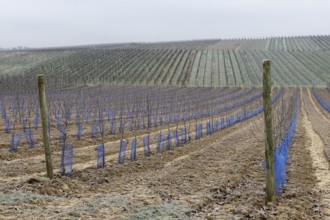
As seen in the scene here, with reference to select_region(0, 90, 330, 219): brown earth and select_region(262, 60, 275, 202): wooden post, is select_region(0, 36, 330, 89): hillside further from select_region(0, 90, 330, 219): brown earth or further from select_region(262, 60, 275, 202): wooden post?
select_region(262, 60, 275, 202): wooden post

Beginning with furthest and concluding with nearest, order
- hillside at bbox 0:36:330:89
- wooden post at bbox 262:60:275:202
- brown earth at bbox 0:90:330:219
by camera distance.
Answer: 1. hillside at bbox 0:36:330:89
2. wooden post at bbox 262:60:275:202
3. brown earth at bbox 0:90:330:219

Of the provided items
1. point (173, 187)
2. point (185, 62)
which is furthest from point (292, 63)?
point (173, 187)

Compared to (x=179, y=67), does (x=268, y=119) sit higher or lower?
higher

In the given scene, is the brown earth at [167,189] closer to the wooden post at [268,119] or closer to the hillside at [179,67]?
the wooden post at [268,119]

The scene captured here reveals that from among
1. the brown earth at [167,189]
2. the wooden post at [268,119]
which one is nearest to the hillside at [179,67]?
the brown earth at [167,189]

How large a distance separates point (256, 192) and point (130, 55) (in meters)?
76.1

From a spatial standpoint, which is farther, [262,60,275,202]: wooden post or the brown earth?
[262,60,275,202]: wooden post

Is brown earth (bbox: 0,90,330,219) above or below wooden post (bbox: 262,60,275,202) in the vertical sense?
below

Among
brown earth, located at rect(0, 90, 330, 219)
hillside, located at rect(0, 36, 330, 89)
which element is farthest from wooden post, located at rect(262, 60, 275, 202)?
hillside, located at rect(0, 36, 330, 89)

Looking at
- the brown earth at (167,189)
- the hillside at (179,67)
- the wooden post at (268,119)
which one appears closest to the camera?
the brown earth at (167,189)

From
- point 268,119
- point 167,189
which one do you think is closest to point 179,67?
point 167,189

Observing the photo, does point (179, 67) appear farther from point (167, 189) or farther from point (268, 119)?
point (268, 119)

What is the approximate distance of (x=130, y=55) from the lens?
82.6 meters

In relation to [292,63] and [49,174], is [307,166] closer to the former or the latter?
[49,174]
